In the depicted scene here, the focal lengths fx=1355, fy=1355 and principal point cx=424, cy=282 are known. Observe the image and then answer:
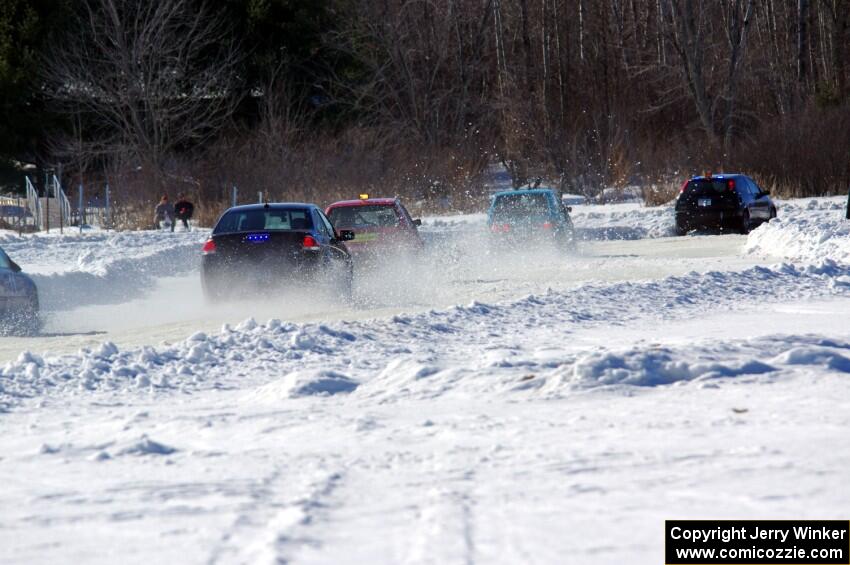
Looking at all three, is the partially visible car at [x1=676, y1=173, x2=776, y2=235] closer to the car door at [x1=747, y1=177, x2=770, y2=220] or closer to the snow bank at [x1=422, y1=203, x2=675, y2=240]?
the car door at [x1=747, y1=177, x2=770, y2=220]

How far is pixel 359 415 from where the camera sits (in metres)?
8.61

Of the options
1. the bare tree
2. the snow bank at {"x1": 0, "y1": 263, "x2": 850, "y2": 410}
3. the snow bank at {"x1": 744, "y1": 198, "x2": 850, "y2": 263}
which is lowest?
the snow bank at {"x1": 0, "y1": 263, "x2": 850, "y2": 410}

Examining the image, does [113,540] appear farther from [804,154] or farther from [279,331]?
[804,154]

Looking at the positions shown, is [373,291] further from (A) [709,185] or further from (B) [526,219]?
(A) [709,185]

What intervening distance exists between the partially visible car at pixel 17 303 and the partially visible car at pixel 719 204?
1948 centimetres

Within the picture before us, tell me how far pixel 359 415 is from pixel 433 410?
1.58 feet

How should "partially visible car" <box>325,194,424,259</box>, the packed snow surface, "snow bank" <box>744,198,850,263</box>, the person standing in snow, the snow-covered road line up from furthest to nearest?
the person standing in snow
"snow bank" <box>744,198,850,263</box>
"partially visible car" <box>325,194,424,259</box>
the snow-covered road
the packed snow surface

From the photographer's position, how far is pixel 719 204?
1256 inches

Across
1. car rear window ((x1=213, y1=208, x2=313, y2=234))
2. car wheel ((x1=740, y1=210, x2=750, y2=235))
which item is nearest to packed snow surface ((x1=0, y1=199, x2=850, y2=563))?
car rear window ((x1=213, y1=208, x2=313, y2=234))

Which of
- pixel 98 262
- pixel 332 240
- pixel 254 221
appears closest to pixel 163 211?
pixel 98 262

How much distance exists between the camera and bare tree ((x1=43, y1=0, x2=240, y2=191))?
52.2 m

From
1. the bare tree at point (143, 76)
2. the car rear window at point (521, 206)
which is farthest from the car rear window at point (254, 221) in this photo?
the bare tree at point (143, 76)

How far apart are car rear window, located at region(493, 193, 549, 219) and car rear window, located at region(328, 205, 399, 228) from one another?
4.91m

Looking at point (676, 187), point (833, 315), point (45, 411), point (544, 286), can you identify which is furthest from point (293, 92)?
point (45, 411)
